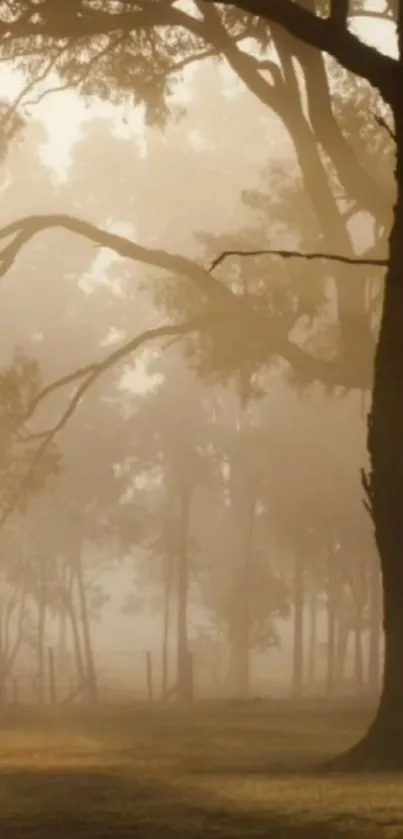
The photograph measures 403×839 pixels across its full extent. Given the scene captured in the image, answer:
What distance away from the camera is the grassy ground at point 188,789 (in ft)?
24.0

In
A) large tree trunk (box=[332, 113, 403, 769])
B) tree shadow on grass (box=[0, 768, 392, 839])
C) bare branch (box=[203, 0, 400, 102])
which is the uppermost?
bare branch (box=[203, 0, 400, 102])

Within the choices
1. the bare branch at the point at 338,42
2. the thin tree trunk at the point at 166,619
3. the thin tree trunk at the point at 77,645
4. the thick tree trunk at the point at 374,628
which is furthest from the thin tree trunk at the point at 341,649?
the bare branch at the point at 338,42

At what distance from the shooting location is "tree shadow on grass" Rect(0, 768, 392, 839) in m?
7.11

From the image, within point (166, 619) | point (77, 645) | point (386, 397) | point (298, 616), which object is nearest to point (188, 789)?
point (386, 397)

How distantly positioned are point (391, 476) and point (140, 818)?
5475 millimetres

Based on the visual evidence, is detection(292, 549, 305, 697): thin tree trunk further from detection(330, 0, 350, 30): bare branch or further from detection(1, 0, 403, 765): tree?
detection(330, 0, 350, 30): bare branch

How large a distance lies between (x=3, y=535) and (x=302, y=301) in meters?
27.1

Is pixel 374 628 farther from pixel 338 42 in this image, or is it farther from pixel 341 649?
pixel 338 42

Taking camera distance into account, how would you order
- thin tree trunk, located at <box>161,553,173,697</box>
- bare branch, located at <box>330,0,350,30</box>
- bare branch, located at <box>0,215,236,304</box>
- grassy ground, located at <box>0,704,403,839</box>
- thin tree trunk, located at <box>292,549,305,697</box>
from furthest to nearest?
thin tree trunk, located at <box>292,549,305,697</box>
thin tree trunk, located at <box>161,553,173,697</box>
bare branch, located at <box>0,215,236,304</box>
bare branch, located at <box>330,0,350,30</box>
grassy ground, located at <box>0,704,403,839</box>

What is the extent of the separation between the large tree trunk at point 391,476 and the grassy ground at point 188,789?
36.1 inches

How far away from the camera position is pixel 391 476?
41.3ft

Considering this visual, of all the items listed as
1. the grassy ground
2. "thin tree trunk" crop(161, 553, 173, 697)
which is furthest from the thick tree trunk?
the grassy ground

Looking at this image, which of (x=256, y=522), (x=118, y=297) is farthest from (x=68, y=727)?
(x=118, y=297)

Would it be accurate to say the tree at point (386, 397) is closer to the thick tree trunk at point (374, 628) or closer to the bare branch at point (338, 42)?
the bare branch at point (338, 42)
